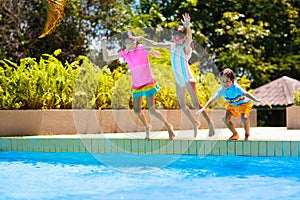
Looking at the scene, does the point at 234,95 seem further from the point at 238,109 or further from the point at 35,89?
the point at 35,89

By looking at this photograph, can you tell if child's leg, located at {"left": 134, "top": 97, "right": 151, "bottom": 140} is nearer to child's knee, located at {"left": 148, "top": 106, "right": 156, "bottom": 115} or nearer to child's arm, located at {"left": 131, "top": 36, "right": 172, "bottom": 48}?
child's knee, located at {"left": 148, "top": 106, "right": 156, "bottom": 115}

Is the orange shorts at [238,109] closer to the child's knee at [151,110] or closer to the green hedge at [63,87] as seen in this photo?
the green hedge at [63,87]

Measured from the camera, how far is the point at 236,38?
17.2 m

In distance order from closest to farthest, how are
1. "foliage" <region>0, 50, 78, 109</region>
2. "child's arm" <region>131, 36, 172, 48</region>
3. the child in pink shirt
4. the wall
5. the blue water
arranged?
the blue water, "child's arm" <region>131, 36, 172, 48</region>, the child in pink shirt, the wall, "foliage" <region>0, 50, 78, 109</region>

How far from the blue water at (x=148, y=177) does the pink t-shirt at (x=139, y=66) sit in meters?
0.94

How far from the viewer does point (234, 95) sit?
688 cm

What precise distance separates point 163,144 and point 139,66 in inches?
50.5

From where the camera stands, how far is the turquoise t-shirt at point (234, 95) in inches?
270

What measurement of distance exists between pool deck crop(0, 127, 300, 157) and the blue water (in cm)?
16

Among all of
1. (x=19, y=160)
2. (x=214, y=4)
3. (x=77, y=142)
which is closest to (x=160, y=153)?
(x=77, y=142)

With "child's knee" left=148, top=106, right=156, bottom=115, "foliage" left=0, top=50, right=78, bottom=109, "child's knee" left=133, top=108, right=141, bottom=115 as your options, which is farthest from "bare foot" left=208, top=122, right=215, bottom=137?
"foliage" left=0, top=50, right=78, bottom=109

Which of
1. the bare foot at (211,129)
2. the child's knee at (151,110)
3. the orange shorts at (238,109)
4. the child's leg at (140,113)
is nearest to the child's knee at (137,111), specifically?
the child's leg at (140,113)

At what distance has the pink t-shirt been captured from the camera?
6270 millimetres

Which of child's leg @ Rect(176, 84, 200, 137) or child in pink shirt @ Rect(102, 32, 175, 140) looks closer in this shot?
child in pink shirt @ Rect(102, 32, 175, 140)
